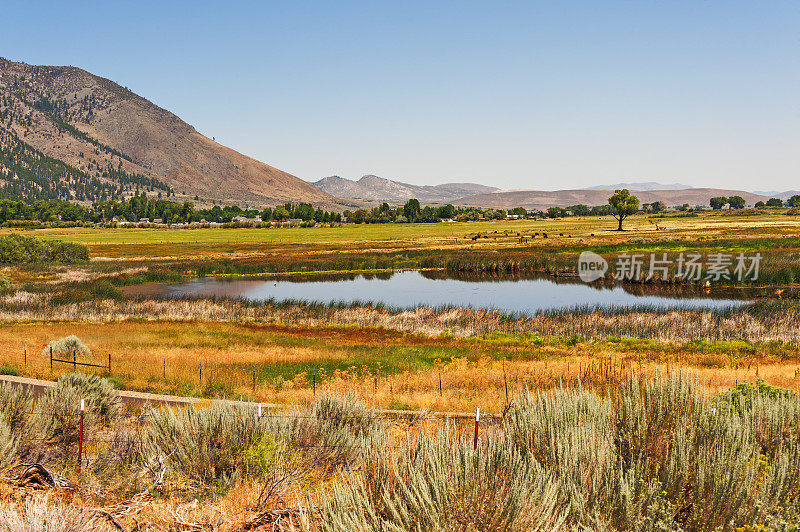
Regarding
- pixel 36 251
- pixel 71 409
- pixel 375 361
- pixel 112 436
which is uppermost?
pixel 36 251

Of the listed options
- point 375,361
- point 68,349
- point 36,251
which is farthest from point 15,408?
point 36,251

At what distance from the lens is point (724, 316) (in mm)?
35531

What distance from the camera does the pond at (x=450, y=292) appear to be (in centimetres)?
4759

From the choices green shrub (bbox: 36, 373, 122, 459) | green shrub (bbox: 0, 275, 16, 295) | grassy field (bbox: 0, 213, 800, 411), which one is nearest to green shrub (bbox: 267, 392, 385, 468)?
grassy field (bbox: 0, 213, 800, 411)

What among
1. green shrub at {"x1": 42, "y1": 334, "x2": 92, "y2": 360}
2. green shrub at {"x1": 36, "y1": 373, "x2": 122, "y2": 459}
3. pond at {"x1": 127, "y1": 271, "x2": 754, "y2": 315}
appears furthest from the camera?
pond at {"x1": 127, "y1": 271, "x2": 754, "y2": 315}

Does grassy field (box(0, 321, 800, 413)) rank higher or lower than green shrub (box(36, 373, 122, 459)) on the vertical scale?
lower

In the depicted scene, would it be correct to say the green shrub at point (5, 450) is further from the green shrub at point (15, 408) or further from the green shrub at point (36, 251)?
the green shrub at point (36, 251)

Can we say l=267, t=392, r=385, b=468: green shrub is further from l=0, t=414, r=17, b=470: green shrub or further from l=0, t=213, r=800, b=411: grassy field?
l=0, t=213, r=800, b=411: grassy field

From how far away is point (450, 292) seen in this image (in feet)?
183

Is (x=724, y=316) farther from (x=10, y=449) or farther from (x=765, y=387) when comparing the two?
(x=10, y=449)

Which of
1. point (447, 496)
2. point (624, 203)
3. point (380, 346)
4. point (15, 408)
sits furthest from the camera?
point (624, 203)

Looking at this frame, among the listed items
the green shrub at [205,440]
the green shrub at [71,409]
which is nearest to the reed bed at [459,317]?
the green shrub at [71,409]

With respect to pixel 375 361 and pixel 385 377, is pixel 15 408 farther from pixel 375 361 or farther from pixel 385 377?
pixel 375 361

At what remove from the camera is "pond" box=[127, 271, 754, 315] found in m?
47.6
